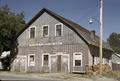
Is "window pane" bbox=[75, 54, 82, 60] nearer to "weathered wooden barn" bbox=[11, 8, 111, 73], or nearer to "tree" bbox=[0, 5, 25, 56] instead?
"weathered wooden barn" bbox=[11, 8, 111, 73]

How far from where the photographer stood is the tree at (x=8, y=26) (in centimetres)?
4050

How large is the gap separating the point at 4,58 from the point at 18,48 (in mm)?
3542

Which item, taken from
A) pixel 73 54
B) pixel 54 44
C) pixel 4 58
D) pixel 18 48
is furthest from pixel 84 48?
pixel 4 58

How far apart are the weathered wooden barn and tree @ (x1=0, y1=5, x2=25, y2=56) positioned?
1111 millimetres

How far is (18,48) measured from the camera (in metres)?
42.3

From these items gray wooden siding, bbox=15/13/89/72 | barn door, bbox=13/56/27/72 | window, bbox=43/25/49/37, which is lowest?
barn door, bbox=13/56/27/72

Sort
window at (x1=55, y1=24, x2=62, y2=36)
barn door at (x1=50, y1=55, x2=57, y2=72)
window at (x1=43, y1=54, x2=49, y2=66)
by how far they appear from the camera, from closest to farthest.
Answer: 1. barn door at (x1=50, y1=55, x2=57, y2=72)
2. window at (x1=55, y1=24, x2=62, y2=36)
3. window at (x1=43, y1=54, x2=49, y2=66)

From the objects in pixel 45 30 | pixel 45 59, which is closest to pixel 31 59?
pixel 45 59

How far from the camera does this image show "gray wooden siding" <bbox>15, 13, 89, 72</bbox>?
37719 mm

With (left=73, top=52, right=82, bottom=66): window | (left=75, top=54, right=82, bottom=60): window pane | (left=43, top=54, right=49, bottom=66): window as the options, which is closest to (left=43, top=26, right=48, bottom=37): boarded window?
(left=43, top=54, right=49, bottom=66): window

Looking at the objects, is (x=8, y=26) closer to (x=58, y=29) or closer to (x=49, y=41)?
(x=49, y=41)

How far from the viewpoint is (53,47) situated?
1559 inches

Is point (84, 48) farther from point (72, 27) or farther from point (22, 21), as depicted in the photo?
point (22, 21)

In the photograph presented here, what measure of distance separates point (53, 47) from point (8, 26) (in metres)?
6.91
